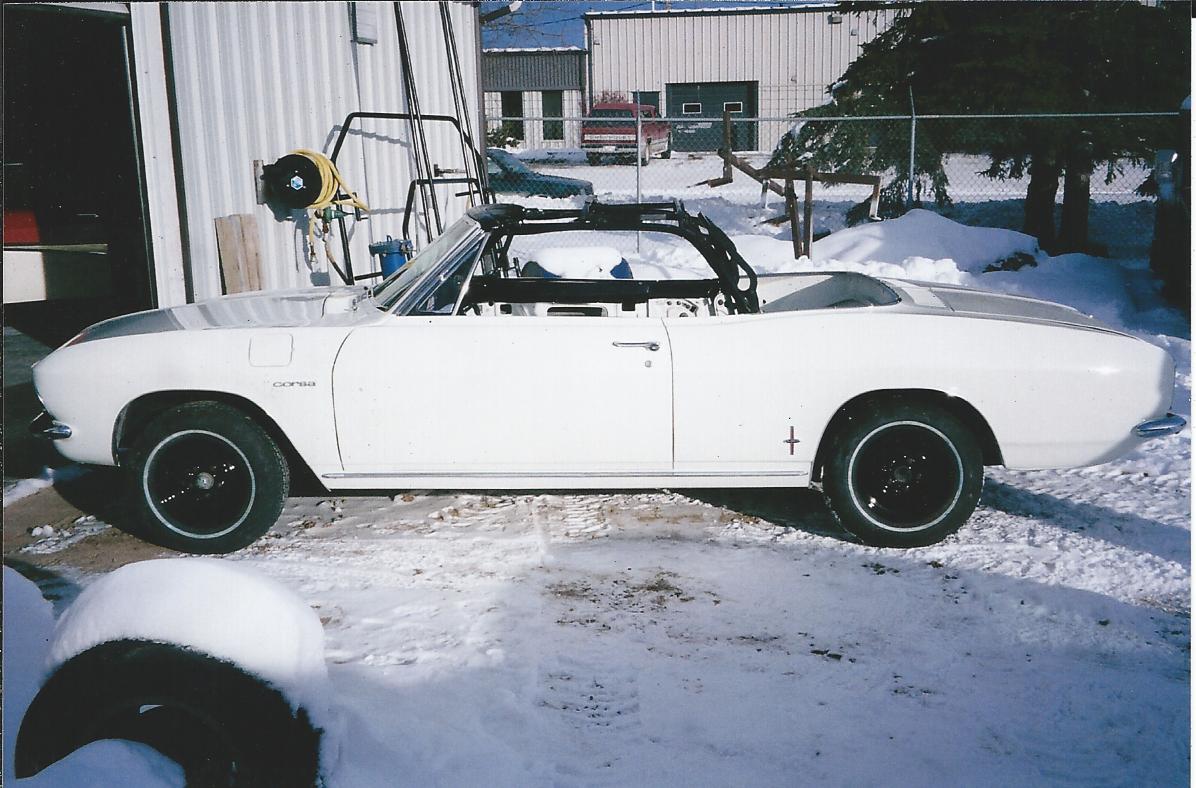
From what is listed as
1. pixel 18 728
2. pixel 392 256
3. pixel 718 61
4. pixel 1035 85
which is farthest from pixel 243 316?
pixel 718 61

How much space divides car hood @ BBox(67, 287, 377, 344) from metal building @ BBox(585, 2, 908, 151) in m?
25.3

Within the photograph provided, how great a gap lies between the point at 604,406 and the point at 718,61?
2830 cm

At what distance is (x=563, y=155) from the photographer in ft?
92.1

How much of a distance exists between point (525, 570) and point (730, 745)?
1378mm

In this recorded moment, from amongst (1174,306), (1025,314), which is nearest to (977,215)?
(1174,306)

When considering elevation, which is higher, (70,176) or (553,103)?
(553,103)

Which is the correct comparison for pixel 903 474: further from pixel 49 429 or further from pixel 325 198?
pixel 325 198

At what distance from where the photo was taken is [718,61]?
30.2m

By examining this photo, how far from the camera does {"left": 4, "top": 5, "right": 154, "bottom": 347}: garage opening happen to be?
7031 millimetres

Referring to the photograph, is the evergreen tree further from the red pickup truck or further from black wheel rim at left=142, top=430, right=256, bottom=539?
the red pickup truck

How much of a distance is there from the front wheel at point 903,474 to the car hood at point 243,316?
2.09m

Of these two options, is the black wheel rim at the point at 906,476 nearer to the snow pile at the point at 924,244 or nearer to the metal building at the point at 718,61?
the snow pile at the point at 924,244

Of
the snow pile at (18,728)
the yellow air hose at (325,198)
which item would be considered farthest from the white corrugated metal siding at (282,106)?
the snow pile at (18,728)

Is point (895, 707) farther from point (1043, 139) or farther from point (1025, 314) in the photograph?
point (1043, 139)
